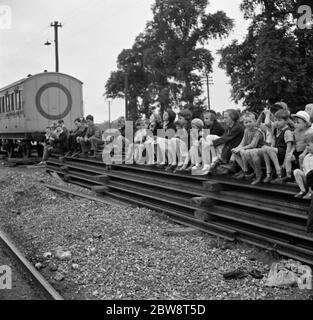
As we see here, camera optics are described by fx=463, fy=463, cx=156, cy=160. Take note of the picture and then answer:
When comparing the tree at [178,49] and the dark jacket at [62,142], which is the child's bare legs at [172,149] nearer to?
the dark jacket at [62,142]

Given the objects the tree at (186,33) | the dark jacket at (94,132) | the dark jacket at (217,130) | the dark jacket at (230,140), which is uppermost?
the tree at (186,33)

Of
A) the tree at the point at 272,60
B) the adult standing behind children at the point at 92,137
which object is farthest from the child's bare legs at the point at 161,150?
the tree at the point at 272,60

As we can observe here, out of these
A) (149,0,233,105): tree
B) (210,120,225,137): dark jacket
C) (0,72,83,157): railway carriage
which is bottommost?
(210,120,225,137): dark jacket

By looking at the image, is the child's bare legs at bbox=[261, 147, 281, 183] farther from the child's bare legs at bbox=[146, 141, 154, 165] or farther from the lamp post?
the lamp post

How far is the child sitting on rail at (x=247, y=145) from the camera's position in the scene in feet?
21.6

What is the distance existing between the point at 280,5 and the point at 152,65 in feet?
57.8

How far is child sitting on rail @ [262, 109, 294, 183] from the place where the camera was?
19.9 feet

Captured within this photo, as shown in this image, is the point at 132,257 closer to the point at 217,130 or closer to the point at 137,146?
the point at 217,130

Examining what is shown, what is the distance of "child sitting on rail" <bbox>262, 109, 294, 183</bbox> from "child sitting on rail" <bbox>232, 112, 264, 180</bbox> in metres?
0.28

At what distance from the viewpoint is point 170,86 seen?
3922 cm

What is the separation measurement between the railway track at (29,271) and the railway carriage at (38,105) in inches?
471

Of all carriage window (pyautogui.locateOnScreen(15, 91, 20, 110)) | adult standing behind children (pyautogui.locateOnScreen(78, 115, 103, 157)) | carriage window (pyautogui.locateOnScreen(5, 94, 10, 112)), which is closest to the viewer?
adult standing behind children (pyautogui.locateOnScreen(78, 115, 103, 157))

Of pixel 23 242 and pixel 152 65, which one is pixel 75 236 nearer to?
pixel 23 242

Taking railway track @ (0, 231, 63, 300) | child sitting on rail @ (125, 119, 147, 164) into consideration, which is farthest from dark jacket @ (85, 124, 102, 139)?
railway track @ (0, 231, 63, 300)
